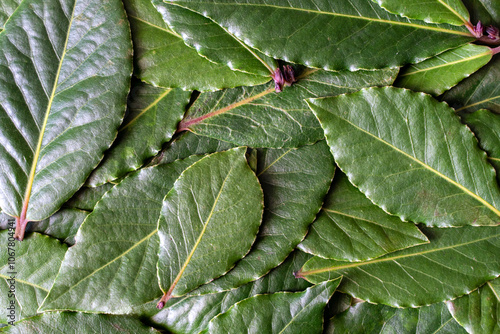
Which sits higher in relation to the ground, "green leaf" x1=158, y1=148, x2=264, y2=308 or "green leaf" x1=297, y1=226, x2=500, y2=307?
"green leaf" x1=158, y1=148, x2=264, y2=308

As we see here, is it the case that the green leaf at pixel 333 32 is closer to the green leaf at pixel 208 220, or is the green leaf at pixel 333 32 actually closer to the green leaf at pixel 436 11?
the green leaf at pixel 436 11

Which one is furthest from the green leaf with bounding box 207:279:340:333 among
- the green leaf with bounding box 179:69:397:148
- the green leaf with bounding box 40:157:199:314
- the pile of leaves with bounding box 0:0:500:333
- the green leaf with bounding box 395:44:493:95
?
the green leaf with bounding box 395:44:493:95

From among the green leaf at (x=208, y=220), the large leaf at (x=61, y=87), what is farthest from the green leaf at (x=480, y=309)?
the large leaf at (x=61, y=87)

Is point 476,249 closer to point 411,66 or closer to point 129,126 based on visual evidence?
point 411,66

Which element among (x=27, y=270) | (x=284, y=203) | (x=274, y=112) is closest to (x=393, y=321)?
(x=284, y=203)

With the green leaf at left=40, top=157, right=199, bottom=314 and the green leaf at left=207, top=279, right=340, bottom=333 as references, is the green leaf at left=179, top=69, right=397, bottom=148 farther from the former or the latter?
the green leaf at left=207, top=279, right=340, bottom=333

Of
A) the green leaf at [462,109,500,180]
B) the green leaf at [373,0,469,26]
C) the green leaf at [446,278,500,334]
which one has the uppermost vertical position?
the green leaf at [373,0,469,26]

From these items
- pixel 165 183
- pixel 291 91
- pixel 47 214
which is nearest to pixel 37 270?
pixel 47 214
